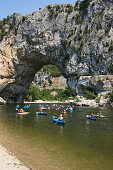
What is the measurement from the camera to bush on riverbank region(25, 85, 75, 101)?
91.1 m

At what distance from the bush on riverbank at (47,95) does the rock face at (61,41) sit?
2596cm

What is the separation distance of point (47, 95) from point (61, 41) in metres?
54.8

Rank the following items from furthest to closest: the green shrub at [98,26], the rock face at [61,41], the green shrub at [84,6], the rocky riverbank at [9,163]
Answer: the green shrub at [84,6], the green shrub at [98,26], the rock face at [61,41], the rocky riverbank at [9,163]

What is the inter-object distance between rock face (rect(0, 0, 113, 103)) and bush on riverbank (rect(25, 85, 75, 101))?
26.0 m

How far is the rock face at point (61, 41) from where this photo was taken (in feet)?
168

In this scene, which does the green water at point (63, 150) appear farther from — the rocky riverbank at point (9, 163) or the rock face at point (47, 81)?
the rock face at point (47, 81)

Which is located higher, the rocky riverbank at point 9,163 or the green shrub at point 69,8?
the green shrub at point 69,8

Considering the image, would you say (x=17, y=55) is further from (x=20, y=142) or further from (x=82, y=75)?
(x=20, y=142)

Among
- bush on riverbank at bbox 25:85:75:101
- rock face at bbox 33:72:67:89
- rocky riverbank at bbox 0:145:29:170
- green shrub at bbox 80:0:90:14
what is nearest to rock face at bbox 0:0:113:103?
green shrub at bbox 80:0:90:14

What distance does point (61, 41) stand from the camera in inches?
2196

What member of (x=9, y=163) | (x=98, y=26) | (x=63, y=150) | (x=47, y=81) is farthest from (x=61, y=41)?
(x=47, y=81)

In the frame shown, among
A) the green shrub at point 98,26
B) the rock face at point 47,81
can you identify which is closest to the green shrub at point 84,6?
the green shrub at point 98,26

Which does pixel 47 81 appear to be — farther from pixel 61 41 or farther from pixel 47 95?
pixel 61 41

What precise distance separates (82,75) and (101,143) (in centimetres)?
4060
